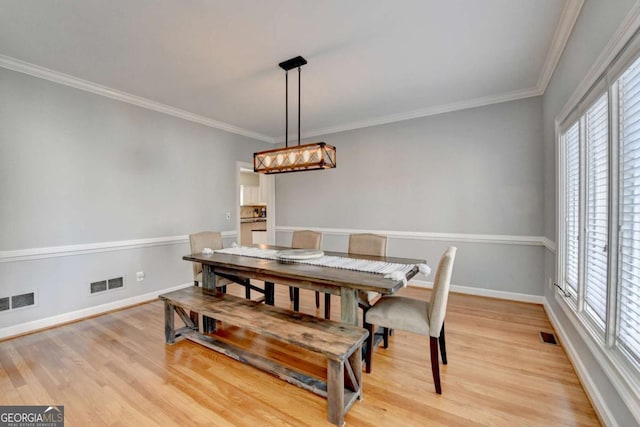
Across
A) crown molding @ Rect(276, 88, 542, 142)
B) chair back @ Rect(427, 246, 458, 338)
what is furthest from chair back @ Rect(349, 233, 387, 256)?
crown molding @ Rect(276, 88, 542, 142)

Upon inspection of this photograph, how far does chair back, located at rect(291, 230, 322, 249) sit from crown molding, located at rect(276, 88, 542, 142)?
216 cm

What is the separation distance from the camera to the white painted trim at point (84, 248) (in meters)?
2.63

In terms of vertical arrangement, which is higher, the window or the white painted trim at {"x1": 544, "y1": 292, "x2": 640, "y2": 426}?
the window

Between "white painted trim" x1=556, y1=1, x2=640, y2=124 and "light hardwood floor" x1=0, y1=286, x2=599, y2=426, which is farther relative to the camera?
"light hardwood floor" x1=0, y1=286, x2=599, y2=426

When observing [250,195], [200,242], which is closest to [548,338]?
[200,242]

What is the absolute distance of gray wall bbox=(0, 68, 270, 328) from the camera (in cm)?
263

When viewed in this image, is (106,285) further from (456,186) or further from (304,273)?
(456,186)

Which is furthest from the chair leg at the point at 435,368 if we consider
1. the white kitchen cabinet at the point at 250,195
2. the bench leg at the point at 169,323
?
the white kitchen cabinet at the point at 250,195

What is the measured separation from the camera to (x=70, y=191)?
2.95 metres

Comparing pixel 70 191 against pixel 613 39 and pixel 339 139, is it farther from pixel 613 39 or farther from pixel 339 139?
pixel 613 39

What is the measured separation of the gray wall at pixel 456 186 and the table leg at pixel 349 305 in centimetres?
250

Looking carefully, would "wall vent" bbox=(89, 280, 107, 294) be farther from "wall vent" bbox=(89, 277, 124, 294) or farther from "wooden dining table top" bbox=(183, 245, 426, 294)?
"wooden dining table top" bbox=(183, 245, 426, 294)

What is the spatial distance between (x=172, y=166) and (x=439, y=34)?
11.8 feet

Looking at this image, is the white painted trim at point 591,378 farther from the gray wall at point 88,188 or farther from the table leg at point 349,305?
the gray wall at point 88,188
